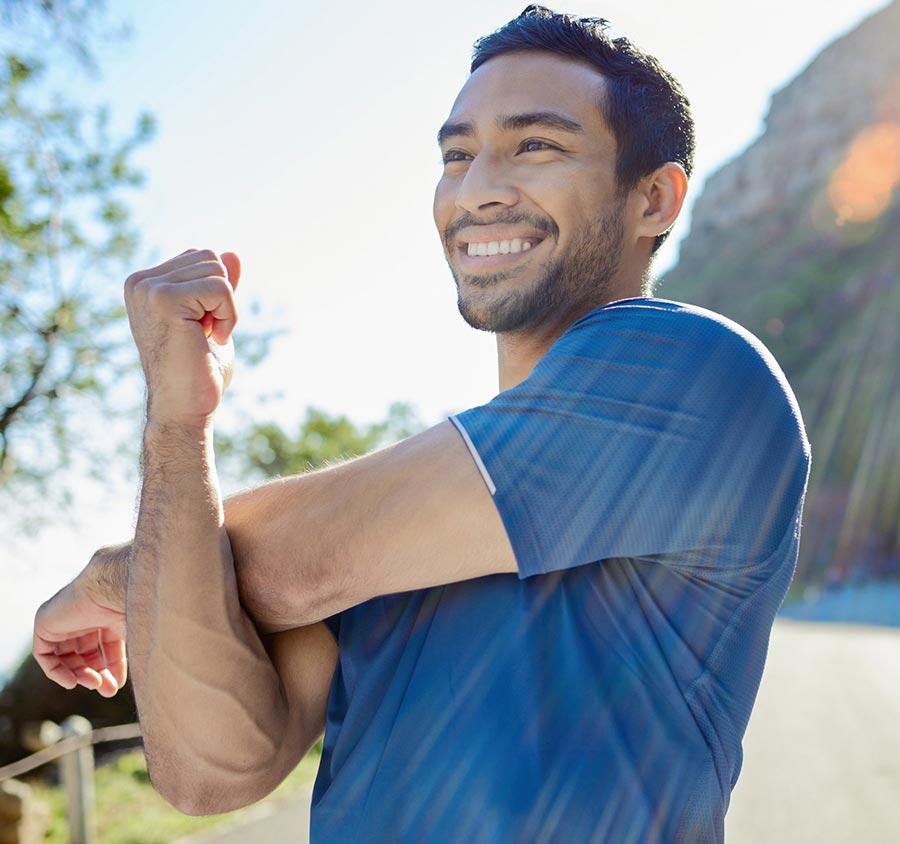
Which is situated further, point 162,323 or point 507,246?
point 507,246

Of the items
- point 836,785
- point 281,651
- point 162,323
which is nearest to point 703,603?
point 281,651

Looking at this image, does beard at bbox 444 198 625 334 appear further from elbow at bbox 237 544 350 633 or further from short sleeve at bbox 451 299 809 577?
elbow at bbox 237 544 350 633

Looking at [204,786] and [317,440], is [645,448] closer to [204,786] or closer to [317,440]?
[204,786]

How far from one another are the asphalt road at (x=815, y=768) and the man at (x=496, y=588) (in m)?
6.07

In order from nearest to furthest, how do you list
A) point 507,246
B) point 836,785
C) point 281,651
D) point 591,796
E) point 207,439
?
point 591,796 → point 207,439 → point 281,651 → point 507,246 → point 836,785

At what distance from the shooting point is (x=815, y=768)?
8.81 metres

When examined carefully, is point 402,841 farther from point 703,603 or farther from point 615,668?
point 703,603

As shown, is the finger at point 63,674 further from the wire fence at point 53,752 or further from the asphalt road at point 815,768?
the asphalt road at point 815,768

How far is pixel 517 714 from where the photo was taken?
1.43 metres

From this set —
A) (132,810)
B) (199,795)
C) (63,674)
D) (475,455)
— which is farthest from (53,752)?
(475,455)

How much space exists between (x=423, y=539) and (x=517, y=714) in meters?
0.29

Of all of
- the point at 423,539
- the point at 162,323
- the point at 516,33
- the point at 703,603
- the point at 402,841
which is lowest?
the point at 402,841

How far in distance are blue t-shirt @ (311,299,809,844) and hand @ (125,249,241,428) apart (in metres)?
0.41

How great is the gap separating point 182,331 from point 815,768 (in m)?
8.73
